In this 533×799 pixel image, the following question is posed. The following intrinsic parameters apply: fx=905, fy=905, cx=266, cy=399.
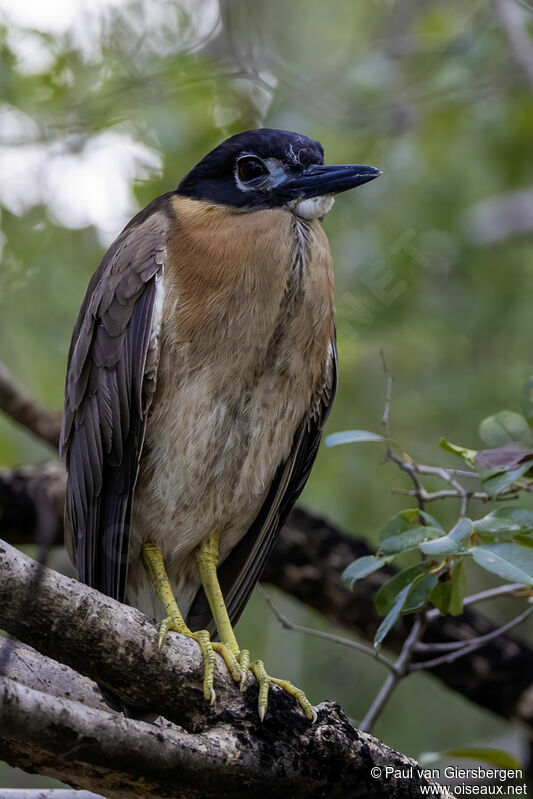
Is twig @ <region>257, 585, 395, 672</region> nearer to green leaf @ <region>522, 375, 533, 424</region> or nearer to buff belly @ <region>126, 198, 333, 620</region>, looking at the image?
buff belly @ <region>126, 198, 333, 620</region>

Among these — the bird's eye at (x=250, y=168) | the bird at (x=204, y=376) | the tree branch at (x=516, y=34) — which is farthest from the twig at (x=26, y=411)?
the tree branch at (x=516, y=34)

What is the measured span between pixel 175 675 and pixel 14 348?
331cm

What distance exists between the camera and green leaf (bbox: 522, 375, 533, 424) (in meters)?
2.42

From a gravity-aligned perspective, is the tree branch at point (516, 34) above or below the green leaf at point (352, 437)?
above

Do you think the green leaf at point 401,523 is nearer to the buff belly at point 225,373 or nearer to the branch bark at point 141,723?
the branch bark at point 141,723

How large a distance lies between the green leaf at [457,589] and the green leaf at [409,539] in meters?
0.15

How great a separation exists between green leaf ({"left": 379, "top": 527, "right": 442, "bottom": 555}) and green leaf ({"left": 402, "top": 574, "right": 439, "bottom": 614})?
0.12 metres

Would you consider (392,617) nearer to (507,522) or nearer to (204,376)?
(507,522)

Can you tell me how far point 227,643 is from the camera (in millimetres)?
2873

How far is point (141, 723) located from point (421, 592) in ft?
2.79

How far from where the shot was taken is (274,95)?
5.13 meters

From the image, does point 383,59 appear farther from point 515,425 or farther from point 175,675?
point 175,675

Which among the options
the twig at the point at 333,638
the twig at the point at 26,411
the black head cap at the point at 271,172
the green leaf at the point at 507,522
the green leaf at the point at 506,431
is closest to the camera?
the green leaf at the point at 507,522

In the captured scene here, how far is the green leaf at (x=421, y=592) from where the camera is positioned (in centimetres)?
231
